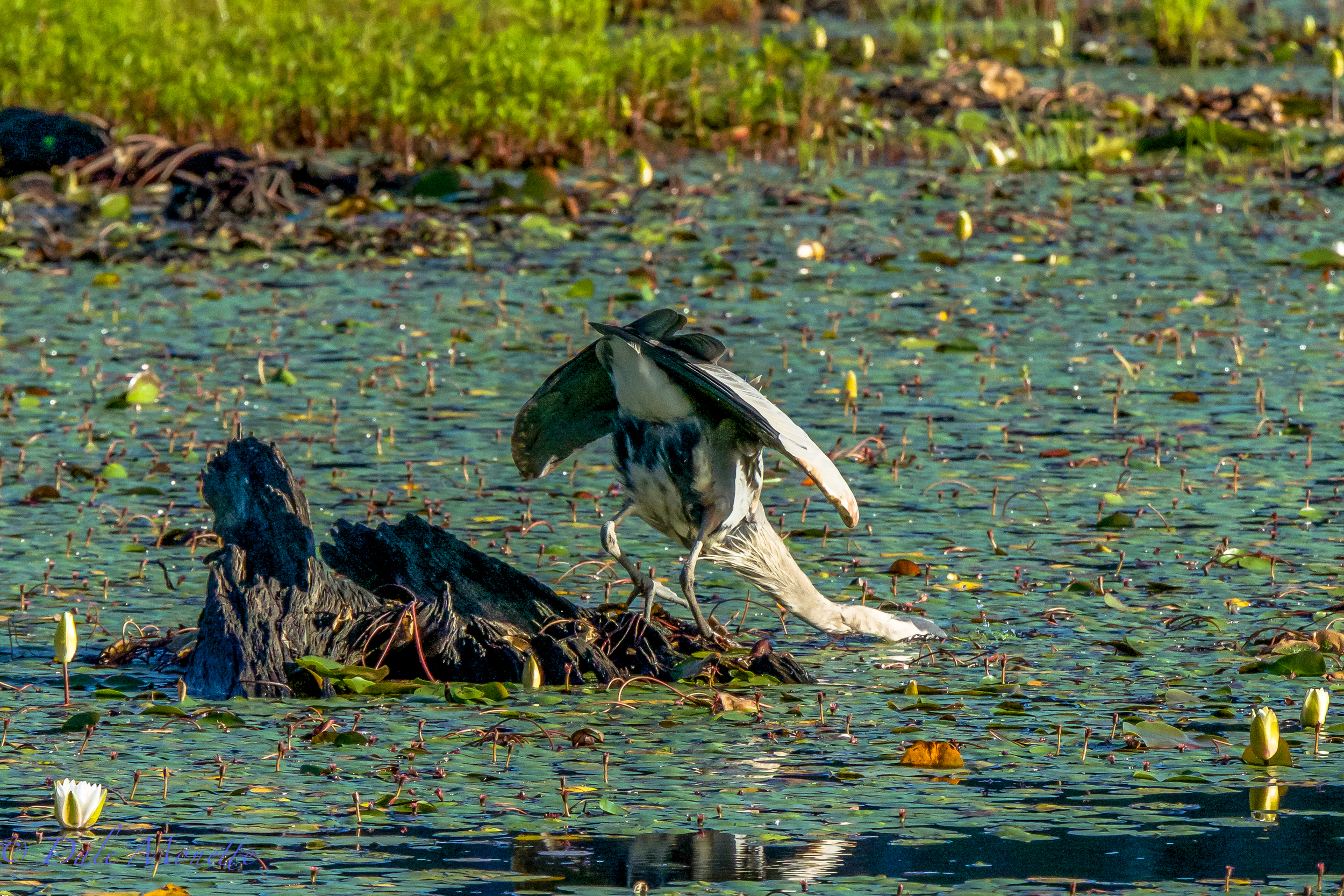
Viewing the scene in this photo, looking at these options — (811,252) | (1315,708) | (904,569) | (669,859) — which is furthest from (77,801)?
(811,252)

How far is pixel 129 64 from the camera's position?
13141 mm

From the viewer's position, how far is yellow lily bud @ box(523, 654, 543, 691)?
15.4 ft

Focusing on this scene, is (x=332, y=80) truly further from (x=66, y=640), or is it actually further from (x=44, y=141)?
(x=66, y=640)

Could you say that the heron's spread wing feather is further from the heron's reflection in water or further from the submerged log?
Result: the heron's reflection in water

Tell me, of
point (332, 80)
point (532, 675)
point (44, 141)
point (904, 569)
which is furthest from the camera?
point (332, 80)

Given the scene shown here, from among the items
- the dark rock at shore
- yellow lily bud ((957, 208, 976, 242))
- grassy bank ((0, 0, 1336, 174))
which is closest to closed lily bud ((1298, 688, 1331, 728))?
yellow lily bud ((957, 208, 976, 242))

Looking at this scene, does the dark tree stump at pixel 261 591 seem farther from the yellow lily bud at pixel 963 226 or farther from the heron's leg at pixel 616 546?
the yellow lily bud at pixel 963 226

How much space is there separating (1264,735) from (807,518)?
101 inches

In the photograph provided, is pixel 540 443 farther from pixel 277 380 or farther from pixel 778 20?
pixel 778 20

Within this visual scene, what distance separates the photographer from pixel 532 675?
4.70m

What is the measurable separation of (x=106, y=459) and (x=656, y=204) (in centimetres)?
536

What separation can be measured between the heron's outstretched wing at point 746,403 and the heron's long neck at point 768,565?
1.21ft

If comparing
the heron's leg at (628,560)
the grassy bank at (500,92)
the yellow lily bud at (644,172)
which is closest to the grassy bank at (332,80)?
the grassy bank at (500,92)

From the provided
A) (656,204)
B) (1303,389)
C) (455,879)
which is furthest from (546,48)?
(455,879)
